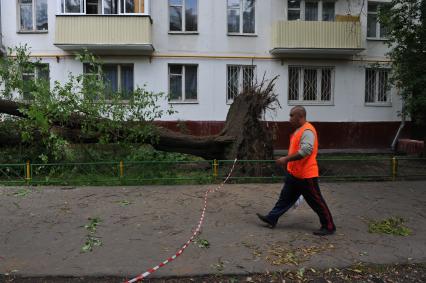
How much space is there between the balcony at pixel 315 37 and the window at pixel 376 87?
181cm

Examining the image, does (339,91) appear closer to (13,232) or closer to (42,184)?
(42,184)

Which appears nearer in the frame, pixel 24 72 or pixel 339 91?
pixel 24 72

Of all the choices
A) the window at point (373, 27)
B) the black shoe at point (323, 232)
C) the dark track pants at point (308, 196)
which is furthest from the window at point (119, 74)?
the black shoe at point (323, 232)

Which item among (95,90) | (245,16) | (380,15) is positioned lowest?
(95,90)

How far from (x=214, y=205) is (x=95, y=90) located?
4021 mm

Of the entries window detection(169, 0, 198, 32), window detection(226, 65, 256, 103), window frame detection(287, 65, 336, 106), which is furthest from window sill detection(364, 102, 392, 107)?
window detection(169, 0, 198, 32)

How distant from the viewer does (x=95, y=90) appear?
916cm

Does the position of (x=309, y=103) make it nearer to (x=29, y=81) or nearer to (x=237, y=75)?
(x=237, y=75)

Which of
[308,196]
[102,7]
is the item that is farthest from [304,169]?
[102,7]

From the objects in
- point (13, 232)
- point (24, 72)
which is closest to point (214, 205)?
point (13, 232)

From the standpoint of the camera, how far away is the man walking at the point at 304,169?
518cm

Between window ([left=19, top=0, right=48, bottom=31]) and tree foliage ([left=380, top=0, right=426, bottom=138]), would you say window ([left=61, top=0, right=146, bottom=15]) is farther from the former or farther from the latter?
tree foliage ([left=380, top=0, right=426, bottom=138])

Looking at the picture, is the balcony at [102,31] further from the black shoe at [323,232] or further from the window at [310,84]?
the black shoe at [323,232]

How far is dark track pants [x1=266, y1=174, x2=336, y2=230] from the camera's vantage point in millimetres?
5312
